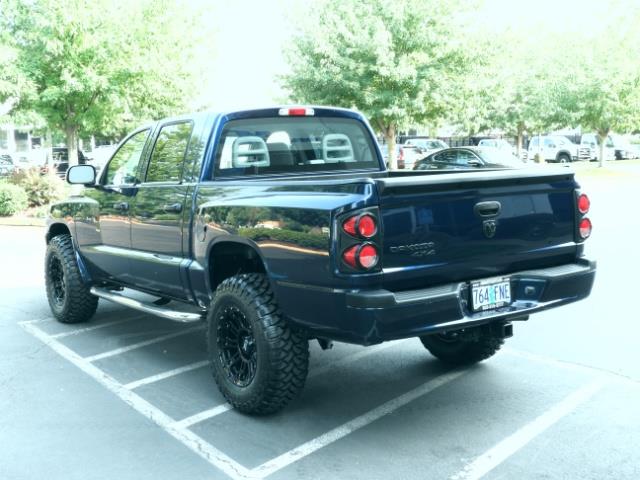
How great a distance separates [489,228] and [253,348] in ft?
5.23

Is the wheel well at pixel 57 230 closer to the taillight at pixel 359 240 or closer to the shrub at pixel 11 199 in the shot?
the taillight at pixel 359 240

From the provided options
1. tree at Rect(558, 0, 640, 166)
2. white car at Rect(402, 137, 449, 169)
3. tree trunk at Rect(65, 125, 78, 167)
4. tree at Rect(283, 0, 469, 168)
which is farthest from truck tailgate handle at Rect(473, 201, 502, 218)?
tree at Rect(558, 0, 640, 166)

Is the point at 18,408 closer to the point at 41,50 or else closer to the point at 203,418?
the point at 203,418

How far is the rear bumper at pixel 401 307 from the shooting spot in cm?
369

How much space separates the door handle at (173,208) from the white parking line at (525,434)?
104 inches

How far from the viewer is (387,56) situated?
73.4 ft

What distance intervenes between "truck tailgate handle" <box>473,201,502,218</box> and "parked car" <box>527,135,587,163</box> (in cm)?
4170

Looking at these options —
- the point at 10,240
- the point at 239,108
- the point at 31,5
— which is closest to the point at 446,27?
the point at 31,5

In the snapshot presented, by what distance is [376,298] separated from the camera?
3662 mm

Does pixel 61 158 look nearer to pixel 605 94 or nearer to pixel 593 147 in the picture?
pixel 605 94

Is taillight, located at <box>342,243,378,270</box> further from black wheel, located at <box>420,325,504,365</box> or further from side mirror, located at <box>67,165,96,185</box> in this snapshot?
side mirror, located at <box>67,165,96,185</box>

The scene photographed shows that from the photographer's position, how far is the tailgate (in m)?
3.81

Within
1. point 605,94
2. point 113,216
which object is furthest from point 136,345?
point 605,94

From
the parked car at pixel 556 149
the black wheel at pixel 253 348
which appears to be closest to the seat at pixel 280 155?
the black wheel at pixel 253 348
